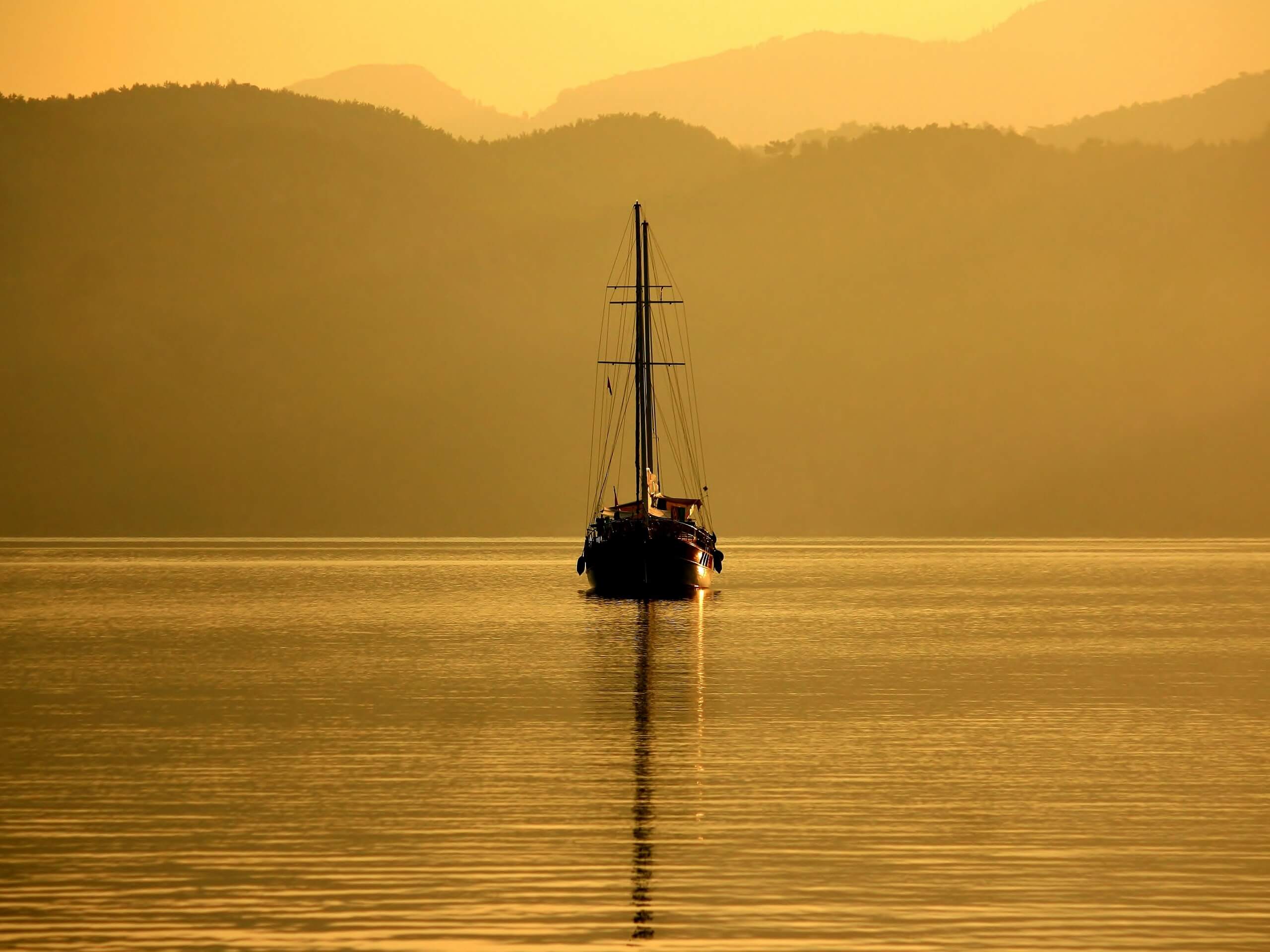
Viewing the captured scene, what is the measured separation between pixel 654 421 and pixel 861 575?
224ft

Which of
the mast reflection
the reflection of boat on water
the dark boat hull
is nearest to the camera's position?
the mast reflection

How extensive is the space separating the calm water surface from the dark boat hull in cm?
2612

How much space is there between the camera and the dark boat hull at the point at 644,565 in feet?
332

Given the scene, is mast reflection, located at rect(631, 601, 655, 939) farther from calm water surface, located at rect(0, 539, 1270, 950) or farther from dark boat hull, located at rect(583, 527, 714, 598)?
dark boat hull, located at rect(583, 527, 714, 598)

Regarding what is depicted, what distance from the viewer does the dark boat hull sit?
10106 centimetres

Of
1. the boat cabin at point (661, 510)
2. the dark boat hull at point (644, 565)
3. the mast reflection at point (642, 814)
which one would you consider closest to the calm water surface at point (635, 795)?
the mast reflection at point (642, 814)

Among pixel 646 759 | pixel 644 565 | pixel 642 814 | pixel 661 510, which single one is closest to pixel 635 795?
pixel 642 814

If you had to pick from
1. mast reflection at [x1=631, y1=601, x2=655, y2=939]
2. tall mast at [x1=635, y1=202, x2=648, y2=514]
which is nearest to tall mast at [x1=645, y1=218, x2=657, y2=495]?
tall mast at [x1=635, y1=202, x2=648, y2=514]

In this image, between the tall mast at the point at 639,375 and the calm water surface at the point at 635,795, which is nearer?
the calm water surface at the point at 635,795

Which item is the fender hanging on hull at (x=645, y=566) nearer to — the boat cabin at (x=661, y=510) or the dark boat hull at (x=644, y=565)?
the dark boat hull at (x=644, y=565)

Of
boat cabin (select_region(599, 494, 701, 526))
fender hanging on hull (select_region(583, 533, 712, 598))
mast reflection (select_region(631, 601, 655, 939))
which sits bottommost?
mast reflection (select_region(631, 601, 655, 939))

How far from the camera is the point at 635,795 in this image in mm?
32531

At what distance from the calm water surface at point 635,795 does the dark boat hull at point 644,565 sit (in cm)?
2612

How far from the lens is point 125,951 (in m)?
20.9
